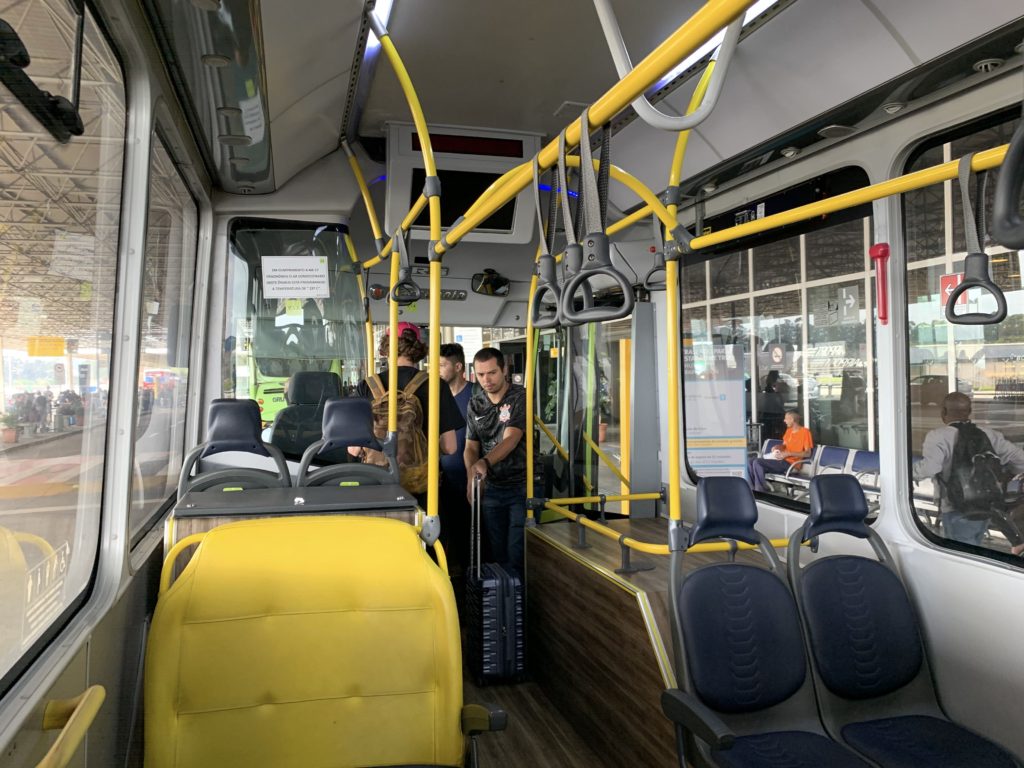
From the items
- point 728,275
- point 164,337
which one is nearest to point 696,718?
point 728,275

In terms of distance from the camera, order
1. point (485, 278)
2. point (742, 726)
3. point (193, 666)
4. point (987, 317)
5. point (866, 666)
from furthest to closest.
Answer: point (485, 278), point (866, 666), point (742, 726), point (987, 317), point (193, 666)

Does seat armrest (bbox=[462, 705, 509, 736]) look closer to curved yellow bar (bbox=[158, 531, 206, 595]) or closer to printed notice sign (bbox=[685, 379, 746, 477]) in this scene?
curved yellow bar (bbox=[158, 531, 206, 595])

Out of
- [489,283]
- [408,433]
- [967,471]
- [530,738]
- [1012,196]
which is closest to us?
[1012,196]

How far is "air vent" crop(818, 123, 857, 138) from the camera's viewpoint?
3.28 metres

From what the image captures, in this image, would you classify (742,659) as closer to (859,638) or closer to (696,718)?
(696,718)

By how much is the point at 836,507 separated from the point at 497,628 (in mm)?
1846

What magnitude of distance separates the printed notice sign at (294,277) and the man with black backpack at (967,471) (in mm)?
3778

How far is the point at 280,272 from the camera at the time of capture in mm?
5039

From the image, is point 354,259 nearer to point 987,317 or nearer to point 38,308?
point 38,308

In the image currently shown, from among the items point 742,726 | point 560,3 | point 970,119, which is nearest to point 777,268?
point 970,119

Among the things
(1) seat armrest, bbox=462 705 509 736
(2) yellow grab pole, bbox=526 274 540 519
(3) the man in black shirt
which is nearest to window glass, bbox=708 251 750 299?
(2) yellow grab pole, bbox=526 274 540 519

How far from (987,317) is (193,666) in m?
2.44

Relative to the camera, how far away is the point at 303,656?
2.03 metres

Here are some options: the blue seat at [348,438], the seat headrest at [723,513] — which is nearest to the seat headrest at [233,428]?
the blue seat at [348,438]
